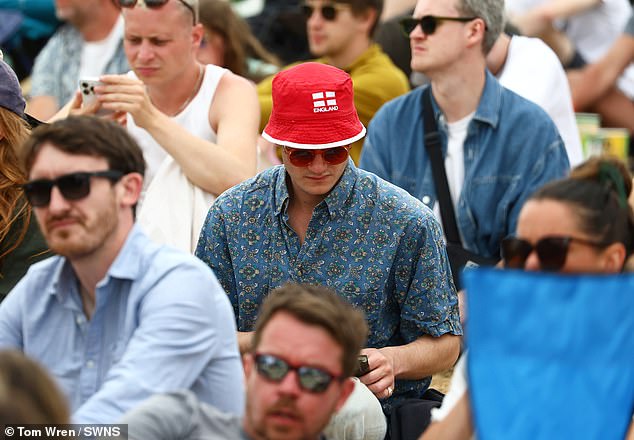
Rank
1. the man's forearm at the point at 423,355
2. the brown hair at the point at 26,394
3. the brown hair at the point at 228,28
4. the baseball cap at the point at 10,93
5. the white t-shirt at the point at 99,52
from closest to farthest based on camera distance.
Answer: the brown hair at the point at 26,394 → the man's forearm at the point at 423,355 → the baseball cap at the point at 10,93 → the brown hair at the point at 228,28 → the white t-shirt at the point at 99,52

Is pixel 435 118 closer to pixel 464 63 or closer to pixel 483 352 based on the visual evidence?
pixel 464 63

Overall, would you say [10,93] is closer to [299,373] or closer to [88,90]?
[88,90]

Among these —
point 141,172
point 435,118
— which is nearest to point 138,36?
point 435,118

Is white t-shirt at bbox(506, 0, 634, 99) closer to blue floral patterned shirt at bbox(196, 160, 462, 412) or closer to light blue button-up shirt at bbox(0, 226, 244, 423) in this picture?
blue floral patterned shirt at bbox(196, 160, 462, 412)

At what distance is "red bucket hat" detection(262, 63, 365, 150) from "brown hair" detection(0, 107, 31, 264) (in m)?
0.87

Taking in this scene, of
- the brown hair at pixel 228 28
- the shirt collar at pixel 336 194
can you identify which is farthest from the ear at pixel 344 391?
the brown hair at pixel 228 28

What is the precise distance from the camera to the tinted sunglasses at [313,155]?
163 inches

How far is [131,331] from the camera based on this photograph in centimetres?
330

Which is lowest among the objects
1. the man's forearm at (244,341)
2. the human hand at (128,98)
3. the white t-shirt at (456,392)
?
the man's forearm at (244,341)

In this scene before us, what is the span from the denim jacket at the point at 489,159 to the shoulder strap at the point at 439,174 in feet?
0.08

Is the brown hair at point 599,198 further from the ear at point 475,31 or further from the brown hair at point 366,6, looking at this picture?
the brown hair at point 366,6

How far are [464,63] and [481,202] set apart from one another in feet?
2.09

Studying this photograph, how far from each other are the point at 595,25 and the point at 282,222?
194 inches

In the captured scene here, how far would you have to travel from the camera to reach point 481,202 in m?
→ 5.42
